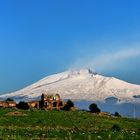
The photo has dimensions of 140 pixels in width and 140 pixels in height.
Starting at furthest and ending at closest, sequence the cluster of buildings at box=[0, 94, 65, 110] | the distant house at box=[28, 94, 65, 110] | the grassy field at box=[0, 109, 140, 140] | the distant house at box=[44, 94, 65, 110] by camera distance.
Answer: the distant house at box=[44, 94, 65, 110] < the distant house at box=[28, 94, 65, 110] < the cluster of buildings at box=[0, 94, 65, 110] < the grassy field at box=[0, 109, 140, 140]

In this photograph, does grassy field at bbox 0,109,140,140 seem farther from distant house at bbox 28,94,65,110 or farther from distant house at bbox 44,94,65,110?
distant house at bbox 44,94,65,110

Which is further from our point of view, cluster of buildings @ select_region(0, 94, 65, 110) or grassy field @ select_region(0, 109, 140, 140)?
cluster of buildings @ select_region(0, 94, 65, 110)

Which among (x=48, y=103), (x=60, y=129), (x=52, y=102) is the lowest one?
(x=60, y=129)

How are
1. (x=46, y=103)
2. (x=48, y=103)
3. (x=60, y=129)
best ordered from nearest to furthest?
1. (x=60, y=129)
2. (x=48, y=103)
3. (x=46, y=103)

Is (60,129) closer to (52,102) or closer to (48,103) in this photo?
(48,103)

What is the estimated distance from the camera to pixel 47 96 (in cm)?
12588

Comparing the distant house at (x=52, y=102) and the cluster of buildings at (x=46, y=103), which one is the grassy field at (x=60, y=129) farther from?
the distant house at (x=52, y=102)

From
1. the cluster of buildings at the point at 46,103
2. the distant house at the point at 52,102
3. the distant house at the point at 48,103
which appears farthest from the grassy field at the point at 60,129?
the distant house at the point at 52,102

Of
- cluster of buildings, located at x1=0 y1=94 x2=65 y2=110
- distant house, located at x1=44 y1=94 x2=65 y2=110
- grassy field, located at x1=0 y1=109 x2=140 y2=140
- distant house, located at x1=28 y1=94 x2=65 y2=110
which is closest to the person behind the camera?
grassy field, located at x1=0 y1=109 x2=140 y2=140

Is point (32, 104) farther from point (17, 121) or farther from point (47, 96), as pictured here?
point (17, 121)

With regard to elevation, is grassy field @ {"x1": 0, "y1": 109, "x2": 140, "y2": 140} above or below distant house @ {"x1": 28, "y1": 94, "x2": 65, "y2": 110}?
below

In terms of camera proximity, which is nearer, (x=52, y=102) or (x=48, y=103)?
(x=48, y=103)

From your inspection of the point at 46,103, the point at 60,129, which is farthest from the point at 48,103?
the point at 60,129

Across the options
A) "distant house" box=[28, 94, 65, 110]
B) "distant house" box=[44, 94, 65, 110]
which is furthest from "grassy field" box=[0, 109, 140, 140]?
"distant house" box=[44, 94, 65, 110]
